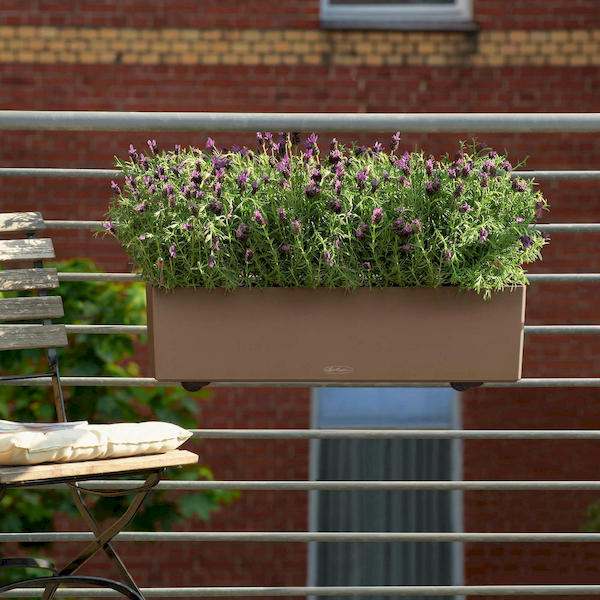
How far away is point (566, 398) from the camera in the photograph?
19.5 ft

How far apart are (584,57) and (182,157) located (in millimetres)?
4758

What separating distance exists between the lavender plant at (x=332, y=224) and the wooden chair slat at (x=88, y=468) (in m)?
0.29

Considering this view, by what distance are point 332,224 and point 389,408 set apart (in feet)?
16.0

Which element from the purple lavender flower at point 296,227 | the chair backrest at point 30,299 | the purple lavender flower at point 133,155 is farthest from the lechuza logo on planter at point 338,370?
the chair backrest at point 30,299

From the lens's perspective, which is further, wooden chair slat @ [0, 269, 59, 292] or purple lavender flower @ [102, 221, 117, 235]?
wooden chair slat @ [0, 269, 59, 292]

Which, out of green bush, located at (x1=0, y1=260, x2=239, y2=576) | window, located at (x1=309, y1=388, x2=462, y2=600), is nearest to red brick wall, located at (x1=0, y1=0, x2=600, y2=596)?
window, located at (x1=309, y1=388, x2=462, y2=600)

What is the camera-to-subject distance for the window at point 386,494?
6180 mm

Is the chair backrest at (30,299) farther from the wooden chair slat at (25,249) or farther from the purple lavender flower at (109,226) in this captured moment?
the purple lavender flower at (109,226)

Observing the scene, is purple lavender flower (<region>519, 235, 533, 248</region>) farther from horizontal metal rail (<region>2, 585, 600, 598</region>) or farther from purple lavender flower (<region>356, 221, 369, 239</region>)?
horizontal metal rail (<region>2, 585, 600, 598</region>)

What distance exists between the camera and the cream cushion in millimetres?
1336

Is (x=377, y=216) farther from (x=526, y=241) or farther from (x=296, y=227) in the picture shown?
(x=526, y=241)

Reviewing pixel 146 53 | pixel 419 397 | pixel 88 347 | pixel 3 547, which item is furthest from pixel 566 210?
pixel 3 547

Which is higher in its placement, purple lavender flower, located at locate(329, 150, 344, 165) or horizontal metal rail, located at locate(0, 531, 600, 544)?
purple lavender flower, located at locate(329, 150, 344, 165)

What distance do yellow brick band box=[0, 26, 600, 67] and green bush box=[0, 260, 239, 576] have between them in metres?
2.61
